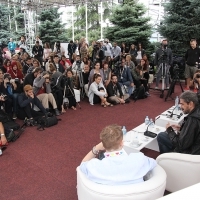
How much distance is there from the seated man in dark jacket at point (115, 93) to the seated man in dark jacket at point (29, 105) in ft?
6.41

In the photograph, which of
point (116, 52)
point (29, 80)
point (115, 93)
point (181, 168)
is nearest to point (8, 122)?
point (29, 80)

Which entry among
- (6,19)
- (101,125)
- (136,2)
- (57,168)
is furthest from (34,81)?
(6,19)

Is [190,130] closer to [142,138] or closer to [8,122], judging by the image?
[142,138]

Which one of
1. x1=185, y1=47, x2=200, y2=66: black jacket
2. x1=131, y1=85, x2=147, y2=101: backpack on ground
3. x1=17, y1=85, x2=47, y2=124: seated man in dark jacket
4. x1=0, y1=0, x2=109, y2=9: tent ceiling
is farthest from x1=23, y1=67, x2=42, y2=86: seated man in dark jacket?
x1=0, y1=0, x2=109, y2=9: tent ceiling

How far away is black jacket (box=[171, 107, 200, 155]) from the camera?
249 cm

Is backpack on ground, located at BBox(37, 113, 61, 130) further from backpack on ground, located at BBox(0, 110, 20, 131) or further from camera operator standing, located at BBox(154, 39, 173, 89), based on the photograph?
camera operator standing, located at BBox(154, 39, 173, 89)

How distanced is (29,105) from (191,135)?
3455 mm

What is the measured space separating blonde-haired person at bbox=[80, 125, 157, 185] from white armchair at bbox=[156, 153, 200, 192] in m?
0.41

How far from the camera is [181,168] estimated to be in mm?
2309

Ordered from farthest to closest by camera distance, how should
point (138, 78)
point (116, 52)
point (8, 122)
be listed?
point (116, 52), point (138, 78), point (8, 122)

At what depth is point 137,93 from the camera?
6.77 meters

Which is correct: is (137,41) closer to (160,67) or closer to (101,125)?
(160,67)

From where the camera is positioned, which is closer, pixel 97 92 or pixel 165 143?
pixel 165 143

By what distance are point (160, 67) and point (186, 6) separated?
114 inches
